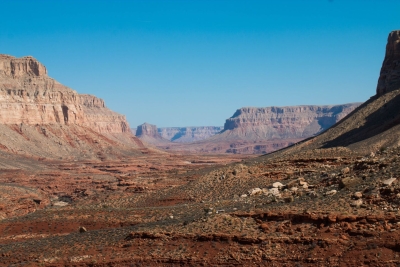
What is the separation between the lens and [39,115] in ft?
383

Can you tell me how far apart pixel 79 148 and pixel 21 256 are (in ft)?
333

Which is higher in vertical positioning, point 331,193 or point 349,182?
point 349,182

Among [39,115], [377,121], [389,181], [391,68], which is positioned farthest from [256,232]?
[39,115]

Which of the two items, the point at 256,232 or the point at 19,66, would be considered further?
the point at 19,66

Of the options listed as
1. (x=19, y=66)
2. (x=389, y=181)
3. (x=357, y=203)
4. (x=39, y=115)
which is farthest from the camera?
(x=19, y=66)

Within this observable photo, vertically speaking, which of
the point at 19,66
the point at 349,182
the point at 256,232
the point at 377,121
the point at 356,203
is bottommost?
the point at 256,232

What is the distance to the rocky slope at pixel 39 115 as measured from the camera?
10650 cm

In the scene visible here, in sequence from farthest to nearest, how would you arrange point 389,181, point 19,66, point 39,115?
point 19,66
point 39,115
point 389,181

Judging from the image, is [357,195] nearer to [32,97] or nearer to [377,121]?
[377,121]

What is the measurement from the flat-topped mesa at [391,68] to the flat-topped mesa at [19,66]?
279ft

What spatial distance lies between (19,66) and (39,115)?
14.6m

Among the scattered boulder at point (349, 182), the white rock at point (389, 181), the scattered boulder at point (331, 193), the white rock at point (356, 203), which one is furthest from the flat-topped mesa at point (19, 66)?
the white rock at point (356, 203)

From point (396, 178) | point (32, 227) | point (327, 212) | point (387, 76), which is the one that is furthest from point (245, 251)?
point (387, 76)

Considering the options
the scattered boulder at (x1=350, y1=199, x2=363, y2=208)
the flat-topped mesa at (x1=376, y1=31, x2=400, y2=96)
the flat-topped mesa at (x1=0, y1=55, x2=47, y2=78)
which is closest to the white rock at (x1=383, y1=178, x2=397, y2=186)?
the scattered boulder at (x1=350, y1=199, x2=363, y2=208)
